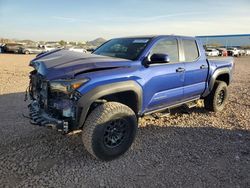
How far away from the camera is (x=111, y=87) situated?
4.31 m

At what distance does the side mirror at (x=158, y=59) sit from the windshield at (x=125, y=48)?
26cm

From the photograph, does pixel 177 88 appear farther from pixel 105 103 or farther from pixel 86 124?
pixel 86 124

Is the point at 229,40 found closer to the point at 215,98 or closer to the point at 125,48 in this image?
the point at 215,98

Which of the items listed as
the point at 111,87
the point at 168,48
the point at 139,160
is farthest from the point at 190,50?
the point at 139,160

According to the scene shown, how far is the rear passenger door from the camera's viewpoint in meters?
5.90


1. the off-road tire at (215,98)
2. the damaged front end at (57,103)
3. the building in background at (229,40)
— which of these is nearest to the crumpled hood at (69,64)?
the damaged front end at (57,103)

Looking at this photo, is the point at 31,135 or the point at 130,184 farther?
the point at 31,135

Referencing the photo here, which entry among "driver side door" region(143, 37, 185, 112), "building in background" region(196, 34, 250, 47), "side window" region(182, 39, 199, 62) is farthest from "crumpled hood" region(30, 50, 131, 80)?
"building in background" region(196, 34, 250, 47)

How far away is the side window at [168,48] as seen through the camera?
5.35 meters

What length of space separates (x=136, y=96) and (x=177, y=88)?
3.95 ft

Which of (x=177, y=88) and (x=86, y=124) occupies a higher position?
(x=177, y=88)

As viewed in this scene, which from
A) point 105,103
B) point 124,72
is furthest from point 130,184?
point 124,72

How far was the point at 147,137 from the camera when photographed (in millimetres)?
5441

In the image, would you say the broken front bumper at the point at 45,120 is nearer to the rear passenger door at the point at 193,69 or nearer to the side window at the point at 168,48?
the side window at the point at 168,48
